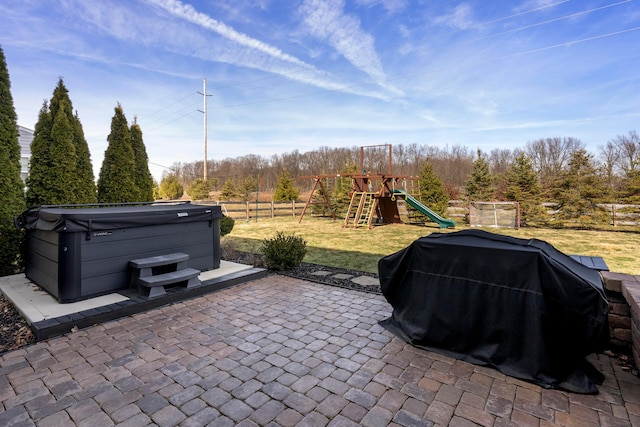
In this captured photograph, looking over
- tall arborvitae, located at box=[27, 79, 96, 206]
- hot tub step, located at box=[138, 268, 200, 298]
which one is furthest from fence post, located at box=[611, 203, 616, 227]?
tall arborvitae, located at box=[27, 79, 96, 206]

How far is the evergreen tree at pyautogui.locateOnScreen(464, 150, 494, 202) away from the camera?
1486cm

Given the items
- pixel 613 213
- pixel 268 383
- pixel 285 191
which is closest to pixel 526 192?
pixel 613 213

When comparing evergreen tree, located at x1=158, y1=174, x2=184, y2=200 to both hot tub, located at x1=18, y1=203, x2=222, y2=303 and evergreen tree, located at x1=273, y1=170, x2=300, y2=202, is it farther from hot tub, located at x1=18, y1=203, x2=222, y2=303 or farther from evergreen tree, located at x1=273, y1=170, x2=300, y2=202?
hot tub, located at x1=18, y1=203, x2=222, y2=303

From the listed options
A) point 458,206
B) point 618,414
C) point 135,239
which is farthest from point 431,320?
point 458,206

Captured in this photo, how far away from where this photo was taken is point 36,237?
164 inches

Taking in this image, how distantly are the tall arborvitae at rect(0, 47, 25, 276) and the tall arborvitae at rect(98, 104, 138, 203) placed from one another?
195 centimetres

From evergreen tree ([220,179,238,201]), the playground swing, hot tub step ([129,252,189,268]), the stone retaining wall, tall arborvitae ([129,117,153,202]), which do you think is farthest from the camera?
evergreen tree ([220,179,238,201])

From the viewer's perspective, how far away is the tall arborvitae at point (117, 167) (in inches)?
270

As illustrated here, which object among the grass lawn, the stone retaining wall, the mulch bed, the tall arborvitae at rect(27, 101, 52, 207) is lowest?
the mulch bed

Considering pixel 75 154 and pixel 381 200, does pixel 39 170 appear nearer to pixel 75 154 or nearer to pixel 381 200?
pixel 75 154

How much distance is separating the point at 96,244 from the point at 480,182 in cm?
1540

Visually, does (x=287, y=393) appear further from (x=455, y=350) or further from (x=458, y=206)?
(x=458, y=206)

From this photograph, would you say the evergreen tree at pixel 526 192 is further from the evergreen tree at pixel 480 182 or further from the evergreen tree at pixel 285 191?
the evergreen tree at pixel 285 191

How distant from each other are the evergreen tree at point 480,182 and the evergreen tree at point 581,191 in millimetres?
2791
